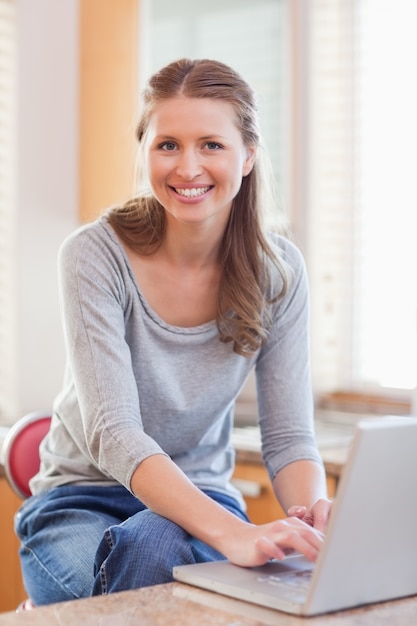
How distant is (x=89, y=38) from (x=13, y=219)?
0.61 m

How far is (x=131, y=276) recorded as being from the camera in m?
1.74

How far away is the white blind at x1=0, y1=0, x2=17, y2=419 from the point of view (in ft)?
10.0

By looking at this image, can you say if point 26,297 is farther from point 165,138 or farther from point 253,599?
point 253,599

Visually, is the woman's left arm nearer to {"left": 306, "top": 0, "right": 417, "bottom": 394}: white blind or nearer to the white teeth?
the white teeth

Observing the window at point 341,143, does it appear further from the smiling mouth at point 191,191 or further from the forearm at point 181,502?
the forearm at point 181,502

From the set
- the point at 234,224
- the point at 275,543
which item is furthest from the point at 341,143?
the point at 275,543

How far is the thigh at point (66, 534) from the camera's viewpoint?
62.7 inches

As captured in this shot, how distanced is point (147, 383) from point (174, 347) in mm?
79

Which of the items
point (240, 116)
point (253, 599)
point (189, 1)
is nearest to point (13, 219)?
point (189, 1)

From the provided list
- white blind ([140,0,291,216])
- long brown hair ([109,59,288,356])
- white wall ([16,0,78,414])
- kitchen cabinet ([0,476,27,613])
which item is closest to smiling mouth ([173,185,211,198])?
long brown hair ([109,59,288,356])

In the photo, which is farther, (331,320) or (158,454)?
(331,320)

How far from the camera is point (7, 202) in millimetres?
3088

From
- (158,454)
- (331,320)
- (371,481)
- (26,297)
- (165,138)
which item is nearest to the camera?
(371,481)

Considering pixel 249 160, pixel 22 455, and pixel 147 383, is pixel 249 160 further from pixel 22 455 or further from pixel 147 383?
pixel 22 455
